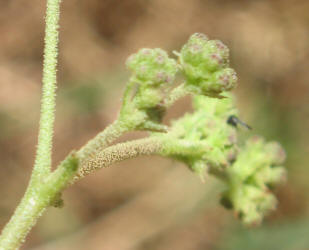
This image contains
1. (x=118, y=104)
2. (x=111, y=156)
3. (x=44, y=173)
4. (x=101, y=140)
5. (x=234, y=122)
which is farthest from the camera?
(x=118, y=104)

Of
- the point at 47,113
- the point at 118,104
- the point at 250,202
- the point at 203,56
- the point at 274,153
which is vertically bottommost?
the point at 47,113

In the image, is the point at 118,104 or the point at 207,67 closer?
the point at 207,67

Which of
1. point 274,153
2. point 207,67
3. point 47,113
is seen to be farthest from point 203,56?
point 274,153

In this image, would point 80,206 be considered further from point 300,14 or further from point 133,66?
point 133,66

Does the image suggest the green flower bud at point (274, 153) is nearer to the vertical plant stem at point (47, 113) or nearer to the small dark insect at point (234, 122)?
the small dark insect at point (234, 122)

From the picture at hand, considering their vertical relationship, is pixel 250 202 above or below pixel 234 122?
below

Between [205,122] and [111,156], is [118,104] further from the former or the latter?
[111,156]

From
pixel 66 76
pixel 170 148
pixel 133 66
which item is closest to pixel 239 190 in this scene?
pixel 170 148

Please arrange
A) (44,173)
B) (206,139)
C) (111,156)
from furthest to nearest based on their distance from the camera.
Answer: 1. (206,139)
2. (111,156)
3. (44,173)
